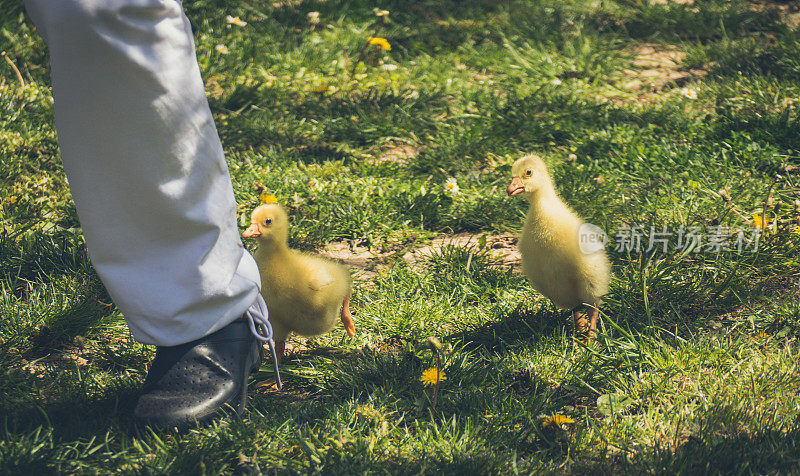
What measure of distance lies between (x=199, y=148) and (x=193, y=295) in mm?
440

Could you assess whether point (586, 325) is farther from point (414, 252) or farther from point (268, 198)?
point (268, 198)

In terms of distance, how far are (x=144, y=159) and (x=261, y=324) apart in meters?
0.71

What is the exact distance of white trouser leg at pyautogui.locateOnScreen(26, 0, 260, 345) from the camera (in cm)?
214

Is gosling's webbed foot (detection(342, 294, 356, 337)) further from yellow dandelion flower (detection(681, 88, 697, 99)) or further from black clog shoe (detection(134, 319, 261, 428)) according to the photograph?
yellow dandelion flower (detection(681, 88, 697, 99))

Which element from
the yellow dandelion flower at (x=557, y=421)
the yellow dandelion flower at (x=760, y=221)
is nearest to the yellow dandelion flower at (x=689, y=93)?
the yellow dandelion flower at (x=760, y=221)

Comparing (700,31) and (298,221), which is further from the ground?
(700,31)

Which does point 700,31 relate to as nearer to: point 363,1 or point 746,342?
point 363,1

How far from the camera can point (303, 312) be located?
2.87 meters

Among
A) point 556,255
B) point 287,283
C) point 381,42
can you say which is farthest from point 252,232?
point 381,42

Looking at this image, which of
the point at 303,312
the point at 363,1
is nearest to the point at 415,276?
the point at 303,312

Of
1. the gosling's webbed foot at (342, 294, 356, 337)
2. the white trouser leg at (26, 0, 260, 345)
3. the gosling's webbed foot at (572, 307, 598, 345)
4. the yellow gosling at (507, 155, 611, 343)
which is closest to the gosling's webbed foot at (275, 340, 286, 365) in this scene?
the gosling's webbed foot at (342, 294, 356, 337)

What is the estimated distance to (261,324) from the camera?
2.64 metres

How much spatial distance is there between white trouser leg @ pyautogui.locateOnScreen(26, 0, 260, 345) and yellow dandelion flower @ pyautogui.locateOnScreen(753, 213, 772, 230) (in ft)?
7.66

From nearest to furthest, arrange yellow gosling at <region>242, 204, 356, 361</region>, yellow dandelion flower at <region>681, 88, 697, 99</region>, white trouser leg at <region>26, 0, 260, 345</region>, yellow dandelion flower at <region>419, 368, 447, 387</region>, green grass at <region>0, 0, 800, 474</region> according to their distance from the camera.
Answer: white trouser leg at <region>26, 0, 260, 345</region> < green grass at <region>0, 0, 800, 474</region> < yellow dandelion flower at <region>419, 368, 447, 387</region> < yellow gosling at <region>242, 204, 356, 361</region> < yellow dandelion flower at <region>681, 88, 697, 99</region>
